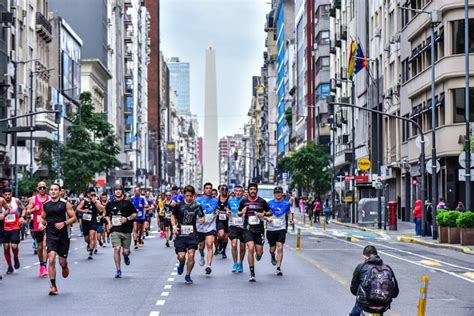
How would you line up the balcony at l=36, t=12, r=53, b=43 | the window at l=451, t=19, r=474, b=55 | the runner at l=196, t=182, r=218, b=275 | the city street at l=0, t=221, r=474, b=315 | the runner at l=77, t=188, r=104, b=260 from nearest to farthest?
the city street at l=0, t=221, r=474, b=315
the runner at l=196, t=182, r=218, b=275
the runner at l=77, t=188, r=104, b=260
the window at l=451, t=19, r=474, b=55
the balcony at l=36, t=12, r=53, b=43

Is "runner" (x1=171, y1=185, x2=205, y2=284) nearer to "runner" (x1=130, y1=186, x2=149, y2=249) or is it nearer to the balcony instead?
"runner" (x1=130, y1=186, x2=149, y2=249)

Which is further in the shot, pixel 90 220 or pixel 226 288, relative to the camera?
pixel 90 220

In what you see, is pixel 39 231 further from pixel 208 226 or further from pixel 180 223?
pixel 180 223

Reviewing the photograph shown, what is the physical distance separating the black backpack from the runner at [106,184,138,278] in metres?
12.2

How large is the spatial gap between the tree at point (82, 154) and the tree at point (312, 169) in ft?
56.2

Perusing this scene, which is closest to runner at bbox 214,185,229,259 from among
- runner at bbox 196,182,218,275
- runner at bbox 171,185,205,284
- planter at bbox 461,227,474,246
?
runner at bbox 196,182,218,275

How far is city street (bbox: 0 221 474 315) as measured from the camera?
17938 millimetres

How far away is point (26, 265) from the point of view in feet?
99.6

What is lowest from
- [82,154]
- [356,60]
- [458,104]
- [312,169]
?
[312,169]

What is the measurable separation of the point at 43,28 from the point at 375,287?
267ft

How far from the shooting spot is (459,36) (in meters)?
55.3

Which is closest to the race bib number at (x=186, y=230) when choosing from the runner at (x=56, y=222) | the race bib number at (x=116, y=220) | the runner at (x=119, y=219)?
the runner at (x=119, y=219)

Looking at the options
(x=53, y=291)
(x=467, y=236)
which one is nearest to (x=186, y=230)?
(x=53, y=291)

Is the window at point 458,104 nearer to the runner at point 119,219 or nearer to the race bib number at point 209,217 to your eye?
the race bib number at point 209,217
